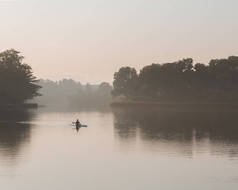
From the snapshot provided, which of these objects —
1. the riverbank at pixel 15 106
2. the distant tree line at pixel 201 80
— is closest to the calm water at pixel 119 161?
the riverbank at pixel 15 106

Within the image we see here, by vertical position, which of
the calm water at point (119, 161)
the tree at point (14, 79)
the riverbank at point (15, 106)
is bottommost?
the calm water at point (119, 161)

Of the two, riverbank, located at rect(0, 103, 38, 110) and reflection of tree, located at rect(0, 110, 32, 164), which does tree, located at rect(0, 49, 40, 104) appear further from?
reflection of tree, located at rect(0, 110, 32, 164)

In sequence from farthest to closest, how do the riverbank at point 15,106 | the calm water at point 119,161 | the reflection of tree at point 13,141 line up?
the riverbank at point 15,106 → the reflection of tree at point 13,141 → the calm water at point 119,161

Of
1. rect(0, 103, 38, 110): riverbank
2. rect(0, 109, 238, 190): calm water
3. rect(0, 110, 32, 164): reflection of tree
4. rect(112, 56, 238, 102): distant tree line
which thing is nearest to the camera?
rect(0, 109, 238, 190): calm water

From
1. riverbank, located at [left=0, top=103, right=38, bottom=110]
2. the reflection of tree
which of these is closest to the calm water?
the reflection of tree

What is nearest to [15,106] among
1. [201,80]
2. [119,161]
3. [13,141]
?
[201,80]

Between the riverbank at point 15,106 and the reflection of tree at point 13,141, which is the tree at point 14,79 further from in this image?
the reflection of tree at point 13,141

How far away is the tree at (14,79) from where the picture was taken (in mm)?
155375

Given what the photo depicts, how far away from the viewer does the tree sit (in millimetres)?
155375

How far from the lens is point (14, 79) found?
160250 mm

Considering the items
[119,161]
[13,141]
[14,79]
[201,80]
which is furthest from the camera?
[201,80]

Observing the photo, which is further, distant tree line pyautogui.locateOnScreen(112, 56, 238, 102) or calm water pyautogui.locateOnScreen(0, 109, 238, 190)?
distant tree line pyautogui.locateOnScreen(112, 56, 238, 102)

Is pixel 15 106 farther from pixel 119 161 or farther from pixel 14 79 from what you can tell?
pixel 119 161

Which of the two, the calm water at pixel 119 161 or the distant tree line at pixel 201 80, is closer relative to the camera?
the calm water at pixel 119 161
